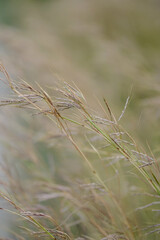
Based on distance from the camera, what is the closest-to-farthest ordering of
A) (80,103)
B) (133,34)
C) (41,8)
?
(80,103)
(133,34)
(41,8)

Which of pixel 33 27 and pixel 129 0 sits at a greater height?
pixel 129 0

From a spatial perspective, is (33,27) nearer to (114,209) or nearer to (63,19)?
(63,19)

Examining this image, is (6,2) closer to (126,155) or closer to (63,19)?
(63,19)

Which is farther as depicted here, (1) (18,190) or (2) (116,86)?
(2) (116,86)

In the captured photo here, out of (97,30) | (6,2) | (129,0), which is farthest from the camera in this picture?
(6,2)

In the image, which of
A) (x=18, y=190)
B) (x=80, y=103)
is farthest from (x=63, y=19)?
(x=80, y=103)

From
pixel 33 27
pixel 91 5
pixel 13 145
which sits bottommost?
pixel 13 145

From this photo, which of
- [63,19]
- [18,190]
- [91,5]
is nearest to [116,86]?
[18,190]
